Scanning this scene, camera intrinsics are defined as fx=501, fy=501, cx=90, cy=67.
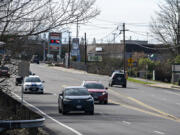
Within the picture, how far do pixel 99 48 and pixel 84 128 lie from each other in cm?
11180

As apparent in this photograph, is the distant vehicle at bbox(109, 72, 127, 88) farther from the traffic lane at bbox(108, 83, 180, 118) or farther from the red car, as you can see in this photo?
the red car

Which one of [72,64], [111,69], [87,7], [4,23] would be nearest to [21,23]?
[4,23]

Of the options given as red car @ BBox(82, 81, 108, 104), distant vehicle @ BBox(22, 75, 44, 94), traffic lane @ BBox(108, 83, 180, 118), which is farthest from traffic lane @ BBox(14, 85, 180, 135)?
distant vehicle @ BBox(22, 75, 44, 94)

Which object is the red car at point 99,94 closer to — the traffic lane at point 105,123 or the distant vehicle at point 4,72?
the traffic lane at point 105,123

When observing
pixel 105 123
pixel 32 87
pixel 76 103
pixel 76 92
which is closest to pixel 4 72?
pixel 105 123

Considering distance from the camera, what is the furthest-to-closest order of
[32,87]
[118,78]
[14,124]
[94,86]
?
[118,78]
[32,87]
[94,86]
[14,124]

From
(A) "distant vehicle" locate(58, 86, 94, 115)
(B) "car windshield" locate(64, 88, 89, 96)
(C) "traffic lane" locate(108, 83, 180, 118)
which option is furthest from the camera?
(C) "traffic lane" locate(108, 83, 180, 118)

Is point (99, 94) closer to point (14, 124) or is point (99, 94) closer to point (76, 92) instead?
point (76, 92)

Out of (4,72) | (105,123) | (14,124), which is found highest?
(4,72)

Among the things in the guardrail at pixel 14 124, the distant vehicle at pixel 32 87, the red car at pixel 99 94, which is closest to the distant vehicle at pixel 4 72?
the guardrail at pixel 14 124

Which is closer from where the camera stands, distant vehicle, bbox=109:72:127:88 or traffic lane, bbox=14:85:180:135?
traffic lane, bbox=14:85:180:135

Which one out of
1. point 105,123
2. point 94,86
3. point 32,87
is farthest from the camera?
point 32,87

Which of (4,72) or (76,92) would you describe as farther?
(76,92)

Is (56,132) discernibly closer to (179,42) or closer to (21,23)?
(21,23)
